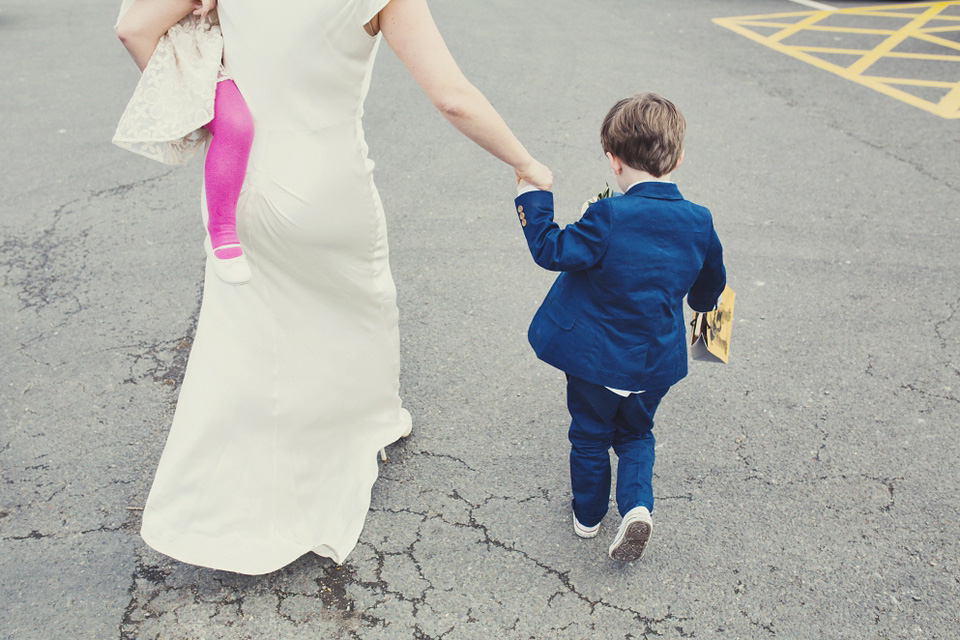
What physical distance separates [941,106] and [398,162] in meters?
4.50

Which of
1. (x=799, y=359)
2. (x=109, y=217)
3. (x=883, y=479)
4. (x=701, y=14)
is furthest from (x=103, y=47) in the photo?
(x=883, y=479)

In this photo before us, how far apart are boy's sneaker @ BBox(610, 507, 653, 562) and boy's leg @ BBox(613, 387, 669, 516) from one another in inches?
1.8

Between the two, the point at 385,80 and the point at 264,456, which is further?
the point at 385,80

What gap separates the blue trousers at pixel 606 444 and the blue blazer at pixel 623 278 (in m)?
0.11

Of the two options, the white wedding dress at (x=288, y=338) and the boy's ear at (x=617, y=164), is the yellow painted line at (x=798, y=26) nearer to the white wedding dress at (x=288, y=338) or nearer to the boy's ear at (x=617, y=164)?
the boy's ear at (x=617, y=164)

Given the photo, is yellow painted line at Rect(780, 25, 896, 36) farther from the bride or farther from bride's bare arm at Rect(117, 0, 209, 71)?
bride's bare arm at Rect(117, 0, 209, 71)

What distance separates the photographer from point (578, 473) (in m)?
2.60

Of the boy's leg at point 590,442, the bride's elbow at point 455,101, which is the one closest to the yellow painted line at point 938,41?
the boy's leg at point 590,442

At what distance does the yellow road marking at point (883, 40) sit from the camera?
23.0 ft

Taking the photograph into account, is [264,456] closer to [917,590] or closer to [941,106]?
[917,590]

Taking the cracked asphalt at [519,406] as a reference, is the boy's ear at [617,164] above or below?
above

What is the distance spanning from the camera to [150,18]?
208 centimetres

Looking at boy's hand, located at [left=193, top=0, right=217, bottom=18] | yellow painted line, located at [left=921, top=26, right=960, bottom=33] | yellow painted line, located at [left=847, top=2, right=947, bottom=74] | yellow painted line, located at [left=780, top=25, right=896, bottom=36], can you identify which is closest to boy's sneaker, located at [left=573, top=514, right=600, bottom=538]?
boy's hand, located at [left=193, top=0, right=217, bottom=18]

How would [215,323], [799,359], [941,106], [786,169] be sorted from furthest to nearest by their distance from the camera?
[941,106] < [786,169] < [799,359] < [215,323]
